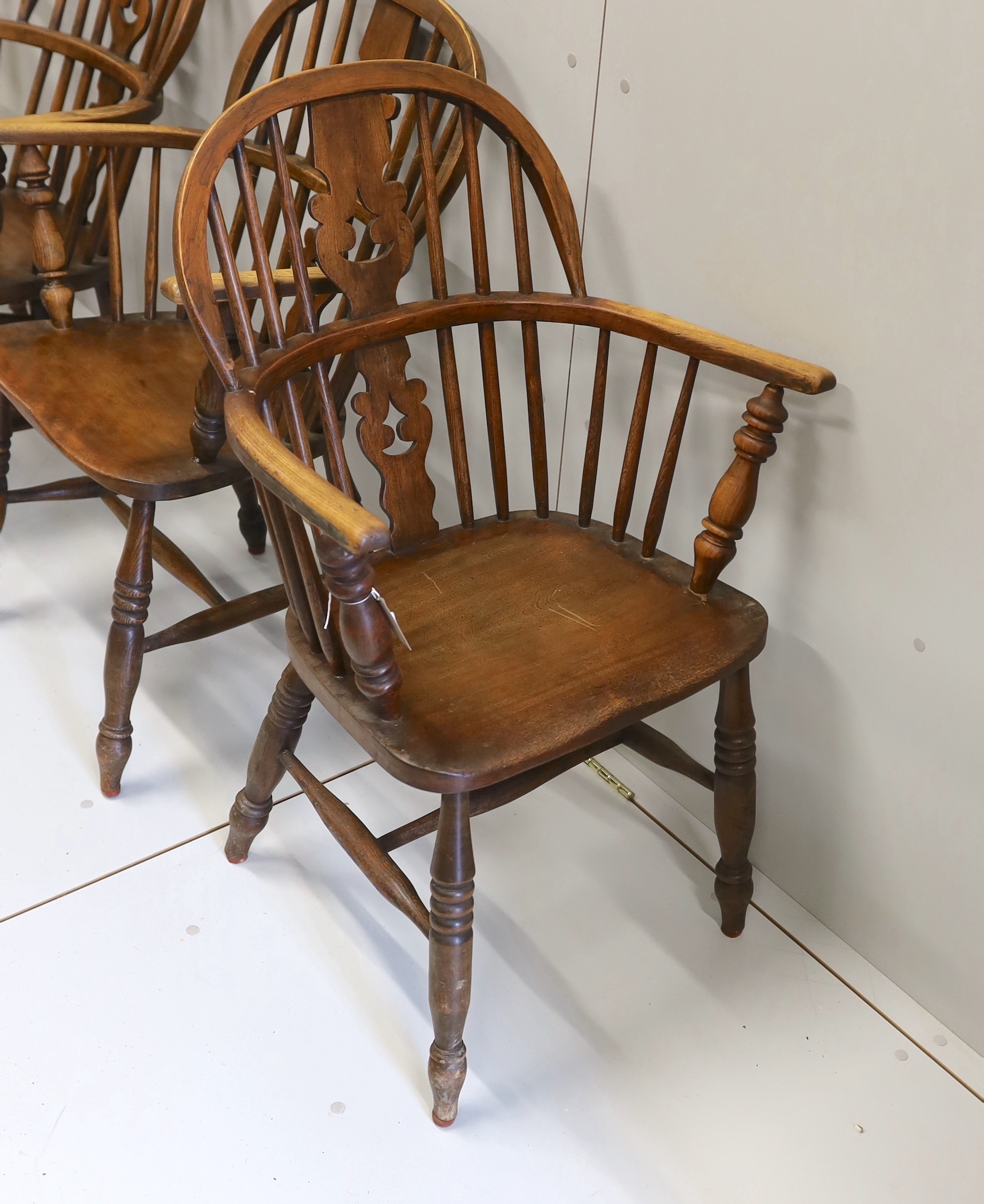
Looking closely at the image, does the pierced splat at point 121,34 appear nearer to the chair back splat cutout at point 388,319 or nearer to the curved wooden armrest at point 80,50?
the curved wooden armrest at point 80,50

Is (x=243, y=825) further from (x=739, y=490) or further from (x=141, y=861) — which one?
→ (x=739, y=490)

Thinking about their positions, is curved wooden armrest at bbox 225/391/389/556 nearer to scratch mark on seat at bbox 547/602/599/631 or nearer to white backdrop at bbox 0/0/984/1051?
scratch mark on seat at bbox 547/602/599/631

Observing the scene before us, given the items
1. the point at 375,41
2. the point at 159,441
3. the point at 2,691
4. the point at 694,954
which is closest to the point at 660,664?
the point at 694,954

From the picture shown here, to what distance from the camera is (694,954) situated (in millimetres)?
1457

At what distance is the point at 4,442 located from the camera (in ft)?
6.13

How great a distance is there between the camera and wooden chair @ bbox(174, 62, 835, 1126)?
107cm

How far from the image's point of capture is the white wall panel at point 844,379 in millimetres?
1088

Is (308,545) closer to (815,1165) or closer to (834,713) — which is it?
(834,713)

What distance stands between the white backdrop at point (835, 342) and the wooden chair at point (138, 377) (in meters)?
0.26

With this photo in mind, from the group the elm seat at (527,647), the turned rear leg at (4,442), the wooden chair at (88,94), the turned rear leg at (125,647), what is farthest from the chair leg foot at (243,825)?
the wooden chair at (88,94)

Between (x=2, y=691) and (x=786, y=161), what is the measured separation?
1412 mm

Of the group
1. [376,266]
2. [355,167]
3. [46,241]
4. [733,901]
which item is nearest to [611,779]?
[733,901]

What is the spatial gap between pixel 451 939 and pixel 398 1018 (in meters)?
0.29

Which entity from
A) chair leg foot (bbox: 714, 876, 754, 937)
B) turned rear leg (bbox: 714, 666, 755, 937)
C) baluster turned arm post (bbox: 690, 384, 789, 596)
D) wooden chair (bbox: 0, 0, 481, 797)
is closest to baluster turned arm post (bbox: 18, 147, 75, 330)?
wooden chair (bbox: 0, 0, 481, 797)
